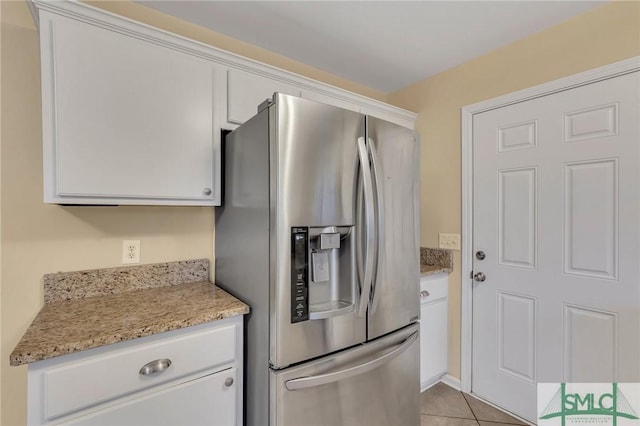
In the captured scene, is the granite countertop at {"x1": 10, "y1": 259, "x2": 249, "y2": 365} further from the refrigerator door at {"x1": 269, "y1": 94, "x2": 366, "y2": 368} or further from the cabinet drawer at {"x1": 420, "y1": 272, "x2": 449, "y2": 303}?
the cabinet drawer at {"x1": 420, "y1": 272, "x2": 449, "y2": 303}

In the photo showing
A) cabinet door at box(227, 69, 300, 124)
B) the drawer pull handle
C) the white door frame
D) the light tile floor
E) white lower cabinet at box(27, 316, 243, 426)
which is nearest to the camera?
white lower cabinet at box(27, 316, 243, 426)

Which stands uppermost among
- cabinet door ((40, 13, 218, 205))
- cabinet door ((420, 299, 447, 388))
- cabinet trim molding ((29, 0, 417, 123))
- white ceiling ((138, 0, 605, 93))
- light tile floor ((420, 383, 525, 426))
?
white ceiling ((138, 0, 605, 93))

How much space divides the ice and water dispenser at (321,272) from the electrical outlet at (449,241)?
133 centimetres

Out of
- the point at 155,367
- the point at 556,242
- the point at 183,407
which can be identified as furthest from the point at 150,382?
the point at 556,242

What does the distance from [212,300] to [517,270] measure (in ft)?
6.11

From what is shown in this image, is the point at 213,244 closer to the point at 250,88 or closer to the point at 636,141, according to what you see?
the point at 250,88

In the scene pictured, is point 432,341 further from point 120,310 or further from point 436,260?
point 120,310

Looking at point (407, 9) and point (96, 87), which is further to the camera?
point (407, 9)

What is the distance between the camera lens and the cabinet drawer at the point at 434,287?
2000 mm

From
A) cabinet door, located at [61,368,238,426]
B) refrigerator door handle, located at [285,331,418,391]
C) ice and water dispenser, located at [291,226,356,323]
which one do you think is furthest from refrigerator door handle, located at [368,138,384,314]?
cabinet door, located at [61,368,238,426]

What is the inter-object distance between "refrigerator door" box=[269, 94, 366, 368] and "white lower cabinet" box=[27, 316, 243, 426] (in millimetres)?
268

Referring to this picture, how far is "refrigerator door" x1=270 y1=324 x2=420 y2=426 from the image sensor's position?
1.05 m

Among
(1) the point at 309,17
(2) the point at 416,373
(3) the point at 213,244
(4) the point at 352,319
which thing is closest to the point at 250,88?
(1) the point at 309,17

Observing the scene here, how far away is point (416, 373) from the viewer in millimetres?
1511
